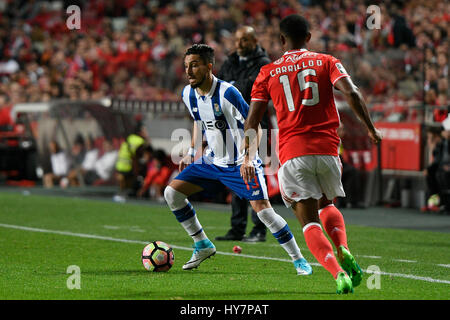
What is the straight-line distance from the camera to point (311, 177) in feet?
22.1

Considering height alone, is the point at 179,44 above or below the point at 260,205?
above

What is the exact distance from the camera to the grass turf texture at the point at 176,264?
6.77 m

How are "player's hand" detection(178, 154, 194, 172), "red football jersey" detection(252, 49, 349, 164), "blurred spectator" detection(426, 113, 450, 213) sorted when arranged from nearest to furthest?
"red football jersey" detection(252, 49, 349, 164)
"player's hand" detection(178, 154, 194, 172)
"blurred spectator" detection(426, 113, 450, 213)

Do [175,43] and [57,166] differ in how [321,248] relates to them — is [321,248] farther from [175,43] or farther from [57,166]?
[175,43]

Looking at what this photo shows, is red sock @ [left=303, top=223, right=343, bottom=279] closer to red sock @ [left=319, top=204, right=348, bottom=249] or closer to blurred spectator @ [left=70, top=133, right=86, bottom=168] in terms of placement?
red sock @ [left=319, top=204, right=348, bottom=249]

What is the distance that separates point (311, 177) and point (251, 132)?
62 cm

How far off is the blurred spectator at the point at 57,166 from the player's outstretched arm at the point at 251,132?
1410 centimetres

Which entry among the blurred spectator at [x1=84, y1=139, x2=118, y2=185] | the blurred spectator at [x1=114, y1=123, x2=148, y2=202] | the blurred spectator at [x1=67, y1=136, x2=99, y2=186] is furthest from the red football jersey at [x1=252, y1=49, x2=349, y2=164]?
the blurred spectator at [x1=67, y1=136, x2=99, y2=186]

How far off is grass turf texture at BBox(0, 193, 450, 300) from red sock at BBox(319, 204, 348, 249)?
15.5 inches

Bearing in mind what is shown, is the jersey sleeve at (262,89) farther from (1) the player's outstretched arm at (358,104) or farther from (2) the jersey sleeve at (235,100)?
(2) the jersey sleeve at (235,100)

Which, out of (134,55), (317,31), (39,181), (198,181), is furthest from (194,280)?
(134,55)

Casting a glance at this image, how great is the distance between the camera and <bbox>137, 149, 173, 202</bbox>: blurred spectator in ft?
58.1

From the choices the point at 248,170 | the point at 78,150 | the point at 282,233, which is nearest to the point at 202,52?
the point at 248,170

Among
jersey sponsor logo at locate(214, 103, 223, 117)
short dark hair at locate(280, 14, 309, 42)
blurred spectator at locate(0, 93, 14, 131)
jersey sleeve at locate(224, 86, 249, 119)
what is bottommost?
blurred spectator at locate(0, 93, 14, 131)
